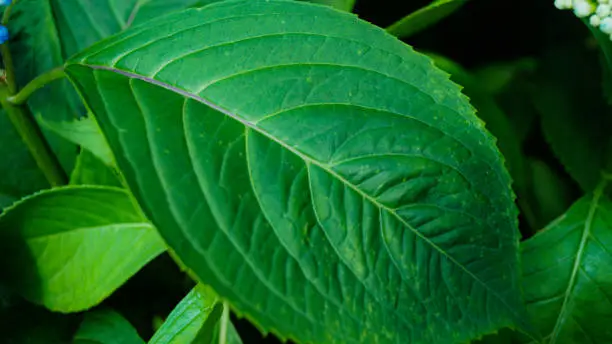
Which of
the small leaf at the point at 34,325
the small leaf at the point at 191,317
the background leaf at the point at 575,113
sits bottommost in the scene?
the background leaf at the point at 575,113

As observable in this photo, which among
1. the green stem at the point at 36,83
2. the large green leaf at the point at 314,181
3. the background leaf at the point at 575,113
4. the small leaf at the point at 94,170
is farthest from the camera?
the background leaf at the point at 575,113

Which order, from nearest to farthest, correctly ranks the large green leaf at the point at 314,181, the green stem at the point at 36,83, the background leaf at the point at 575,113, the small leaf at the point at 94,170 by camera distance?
the large green leaf at the point at 314,181 < the green stem at the point at 36,83 < the small leaf at the point at 94,170 < the background leaf at the point at 575,113

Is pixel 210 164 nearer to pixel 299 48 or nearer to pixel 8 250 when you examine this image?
pixel 299 48

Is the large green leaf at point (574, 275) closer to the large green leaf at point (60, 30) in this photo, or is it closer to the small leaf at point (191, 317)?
the small leaf at point (191, 317)

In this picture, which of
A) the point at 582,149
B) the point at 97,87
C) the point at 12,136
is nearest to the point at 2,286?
the point at 12,136

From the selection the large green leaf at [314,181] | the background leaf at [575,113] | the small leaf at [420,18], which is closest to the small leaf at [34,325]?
the large green leaf at [314,181]

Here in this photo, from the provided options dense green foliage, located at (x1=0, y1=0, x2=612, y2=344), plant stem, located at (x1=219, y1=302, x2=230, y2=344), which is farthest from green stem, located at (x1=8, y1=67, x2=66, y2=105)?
plant stem, located at (x1=219, y1=302, x2=230, y2=344)
